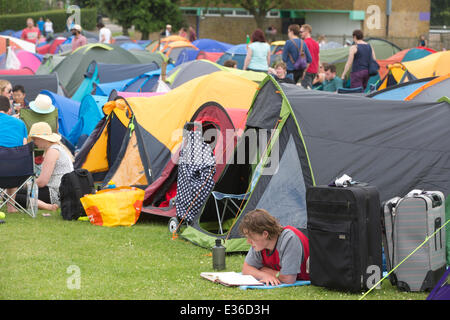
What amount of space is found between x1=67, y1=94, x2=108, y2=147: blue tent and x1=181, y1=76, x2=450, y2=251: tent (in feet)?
17.3

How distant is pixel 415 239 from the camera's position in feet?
18.5

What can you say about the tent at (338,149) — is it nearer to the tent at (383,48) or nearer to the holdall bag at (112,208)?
the holdall bag at (112,208)

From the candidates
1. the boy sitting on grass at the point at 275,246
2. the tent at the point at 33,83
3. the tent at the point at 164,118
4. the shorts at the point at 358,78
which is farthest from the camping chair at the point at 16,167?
the shorts at the point at 358,78

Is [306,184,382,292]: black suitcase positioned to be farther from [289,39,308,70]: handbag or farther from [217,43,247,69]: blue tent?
[217,43,247,69]: blue tent

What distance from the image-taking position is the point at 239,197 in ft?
24.2

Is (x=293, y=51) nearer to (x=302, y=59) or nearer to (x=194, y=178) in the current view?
(x=302, y=59)

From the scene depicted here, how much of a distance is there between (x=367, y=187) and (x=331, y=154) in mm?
1272

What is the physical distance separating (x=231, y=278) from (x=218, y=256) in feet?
1.60

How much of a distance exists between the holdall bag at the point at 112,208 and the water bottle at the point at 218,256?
2.31 metres

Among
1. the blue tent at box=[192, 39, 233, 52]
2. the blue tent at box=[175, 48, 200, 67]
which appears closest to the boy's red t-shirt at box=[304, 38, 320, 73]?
the blue tent at box=[175, 48, 200, 67]

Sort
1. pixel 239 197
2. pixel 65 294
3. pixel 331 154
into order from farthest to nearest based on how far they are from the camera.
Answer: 1. pixel 239 197
2. pixel 331 154
3. pixel 65 294

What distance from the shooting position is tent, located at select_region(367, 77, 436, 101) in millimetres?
9180

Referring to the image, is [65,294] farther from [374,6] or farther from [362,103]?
[374,6]
